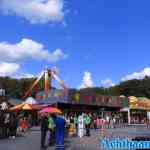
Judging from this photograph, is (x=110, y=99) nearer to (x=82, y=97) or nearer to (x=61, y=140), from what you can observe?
(x=82, y=97)

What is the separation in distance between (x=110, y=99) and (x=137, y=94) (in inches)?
2088

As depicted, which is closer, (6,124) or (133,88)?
(6,124)

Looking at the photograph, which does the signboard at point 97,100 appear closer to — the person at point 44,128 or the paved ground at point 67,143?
the paved ground at point 67,143

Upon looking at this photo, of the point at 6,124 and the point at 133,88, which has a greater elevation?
the point at 133,88

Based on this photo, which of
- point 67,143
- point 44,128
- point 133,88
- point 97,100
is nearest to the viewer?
point 44,128

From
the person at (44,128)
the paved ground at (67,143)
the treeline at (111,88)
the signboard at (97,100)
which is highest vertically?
the treeline at (111,88)

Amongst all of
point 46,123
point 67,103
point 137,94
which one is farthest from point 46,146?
point 137,94

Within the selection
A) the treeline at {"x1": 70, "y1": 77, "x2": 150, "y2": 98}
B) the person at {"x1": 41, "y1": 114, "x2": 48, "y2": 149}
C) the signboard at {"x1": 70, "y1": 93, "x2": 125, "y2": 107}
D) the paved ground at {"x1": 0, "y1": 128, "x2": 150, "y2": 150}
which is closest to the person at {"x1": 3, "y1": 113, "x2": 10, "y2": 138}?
the paved ground at {"x1": 0, "y1": 128, "x2": 150, "y2": 150}

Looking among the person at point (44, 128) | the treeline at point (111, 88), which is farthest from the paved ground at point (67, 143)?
the treeline at point (111, 88)

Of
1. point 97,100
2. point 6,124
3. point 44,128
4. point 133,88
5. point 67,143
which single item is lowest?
point 67,143

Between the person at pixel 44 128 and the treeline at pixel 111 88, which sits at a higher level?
the treeline at pixel 111 88

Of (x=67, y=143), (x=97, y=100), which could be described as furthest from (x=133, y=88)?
(x=67, y=143)

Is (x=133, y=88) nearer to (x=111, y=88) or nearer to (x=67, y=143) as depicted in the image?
(x=111, y=88)

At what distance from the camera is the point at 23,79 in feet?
389
